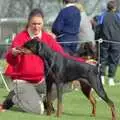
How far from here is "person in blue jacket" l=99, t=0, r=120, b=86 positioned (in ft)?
43.8

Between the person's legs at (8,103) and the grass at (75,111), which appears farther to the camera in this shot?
the person's legs at (8,103)

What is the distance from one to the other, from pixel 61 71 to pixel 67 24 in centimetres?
293

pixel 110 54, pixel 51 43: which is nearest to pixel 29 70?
pixel 51 43

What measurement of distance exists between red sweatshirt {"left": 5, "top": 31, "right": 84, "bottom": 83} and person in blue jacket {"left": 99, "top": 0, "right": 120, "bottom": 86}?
4841 mm

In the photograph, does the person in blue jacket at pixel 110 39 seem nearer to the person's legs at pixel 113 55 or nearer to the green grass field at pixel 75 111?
the person's legs at pixel 113 55

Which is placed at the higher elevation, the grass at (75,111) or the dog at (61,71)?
the dog at (61,71)

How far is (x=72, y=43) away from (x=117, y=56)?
9.13 feet

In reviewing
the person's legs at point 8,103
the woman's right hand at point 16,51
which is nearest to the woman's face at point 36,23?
the woman's right hand at point 16,51

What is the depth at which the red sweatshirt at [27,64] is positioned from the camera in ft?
27.4

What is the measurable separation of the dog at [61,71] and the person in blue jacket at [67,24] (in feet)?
8.95

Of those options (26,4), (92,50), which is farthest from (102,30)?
(26,4)

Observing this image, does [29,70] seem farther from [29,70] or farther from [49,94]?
[49,94]

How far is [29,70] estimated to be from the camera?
8.47 m

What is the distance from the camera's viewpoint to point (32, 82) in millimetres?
8586
